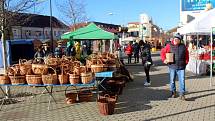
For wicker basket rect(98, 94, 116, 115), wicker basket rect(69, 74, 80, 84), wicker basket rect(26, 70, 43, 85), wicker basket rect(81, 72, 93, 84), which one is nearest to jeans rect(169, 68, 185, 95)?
wicker basket rect(98, 94, 116, 115)

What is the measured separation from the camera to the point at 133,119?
26.2 feet

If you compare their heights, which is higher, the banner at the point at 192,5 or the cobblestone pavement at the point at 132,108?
the banner at the point at 192,5

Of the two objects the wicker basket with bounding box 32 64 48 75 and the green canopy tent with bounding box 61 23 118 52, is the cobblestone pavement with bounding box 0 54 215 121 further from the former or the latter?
the green canopy tent with bounding box 61 23 118 52

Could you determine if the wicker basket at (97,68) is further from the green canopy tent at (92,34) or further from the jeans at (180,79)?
the green canopy tent at (92,34)

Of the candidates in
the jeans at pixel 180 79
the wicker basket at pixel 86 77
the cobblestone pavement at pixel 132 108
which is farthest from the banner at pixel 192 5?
the wicker basket at pixel 86 77

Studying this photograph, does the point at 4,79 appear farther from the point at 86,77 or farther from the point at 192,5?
the point at 192,5

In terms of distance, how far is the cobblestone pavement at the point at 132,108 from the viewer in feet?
26.9

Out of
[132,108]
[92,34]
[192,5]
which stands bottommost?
[132,108]

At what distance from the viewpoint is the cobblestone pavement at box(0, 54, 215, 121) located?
26.9 ft

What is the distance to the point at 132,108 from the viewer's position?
360 inches

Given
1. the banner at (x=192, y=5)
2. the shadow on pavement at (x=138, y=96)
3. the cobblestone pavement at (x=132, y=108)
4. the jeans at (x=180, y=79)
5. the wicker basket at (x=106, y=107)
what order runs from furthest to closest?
the banner at (x=192, y=5) < the jeans at (x=180, y=79) < the shadow on pavement at (x=138, y=96) < the wicker basket at (x=106, y=107) < the cobblestone pavement at (x=132, y=108)

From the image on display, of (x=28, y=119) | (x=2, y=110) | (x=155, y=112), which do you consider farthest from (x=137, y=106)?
(x=2, y=110)

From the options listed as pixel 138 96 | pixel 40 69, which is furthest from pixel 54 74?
pixel 138 96

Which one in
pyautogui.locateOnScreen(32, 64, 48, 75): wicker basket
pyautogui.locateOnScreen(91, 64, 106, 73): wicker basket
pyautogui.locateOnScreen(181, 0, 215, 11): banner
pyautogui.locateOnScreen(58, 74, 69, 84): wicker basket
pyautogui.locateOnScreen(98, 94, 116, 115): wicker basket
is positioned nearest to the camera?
pyautogui.locateOnScreen(98, 94, 116, 115): wicker basket
